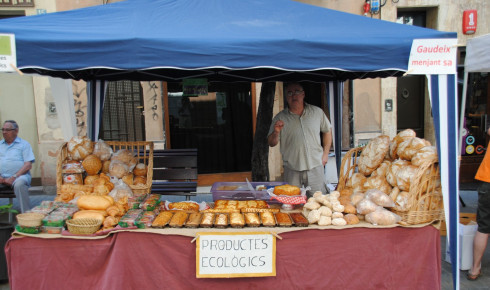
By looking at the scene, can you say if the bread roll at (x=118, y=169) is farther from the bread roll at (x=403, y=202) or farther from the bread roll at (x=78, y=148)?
the bread roll at (x=403, y=202)

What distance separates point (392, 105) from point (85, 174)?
6578 mm

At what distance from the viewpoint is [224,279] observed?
2.56 metres

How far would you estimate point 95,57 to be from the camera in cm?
255

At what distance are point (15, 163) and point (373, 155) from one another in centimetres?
503

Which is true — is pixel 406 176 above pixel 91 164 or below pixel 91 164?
below

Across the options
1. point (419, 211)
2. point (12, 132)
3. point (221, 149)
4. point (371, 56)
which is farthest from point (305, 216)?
point (221, 149)

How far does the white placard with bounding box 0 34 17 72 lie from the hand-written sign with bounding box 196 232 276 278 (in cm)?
196

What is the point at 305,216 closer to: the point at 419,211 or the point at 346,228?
the point at 346,228

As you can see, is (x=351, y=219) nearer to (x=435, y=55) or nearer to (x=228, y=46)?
(x=435, y=55)

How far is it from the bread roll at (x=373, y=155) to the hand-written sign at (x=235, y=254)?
130 centimetres

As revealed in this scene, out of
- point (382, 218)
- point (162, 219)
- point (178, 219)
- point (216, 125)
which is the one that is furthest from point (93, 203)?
point (216, 125)

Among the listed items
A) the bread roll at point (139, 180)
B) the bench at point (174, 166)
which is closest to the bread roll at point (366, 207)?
the bread roll at point (139, 180)

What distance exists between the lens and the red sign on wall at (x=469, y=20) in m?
Answer: 7.11

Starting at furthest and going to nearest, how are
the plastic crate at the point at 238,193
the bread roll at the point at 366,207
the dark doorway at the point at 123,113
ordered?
the dark doorway at the point at 123,113 → the plastic crate at the point at 238,193 → the bread roll at the point at 366,207
